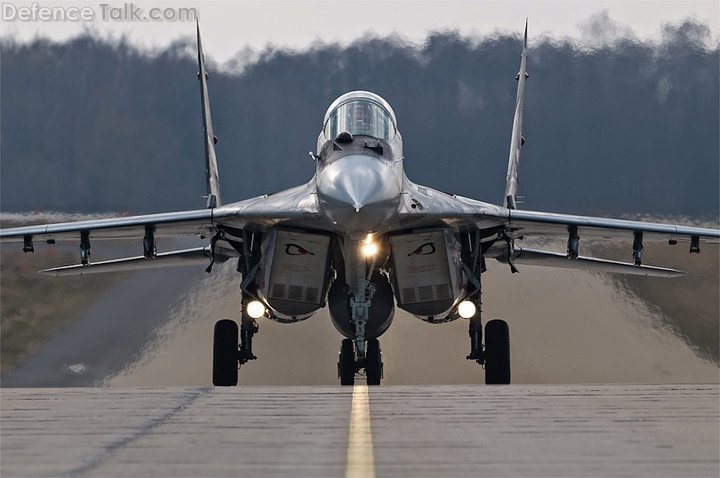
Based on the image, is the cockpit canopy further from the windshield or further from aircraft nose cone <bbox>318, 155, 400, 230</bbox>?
aircraft nose cone <bbox>318, 155, 400, 230</bbox>

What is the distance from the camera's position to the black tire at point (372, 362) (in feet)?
51.2

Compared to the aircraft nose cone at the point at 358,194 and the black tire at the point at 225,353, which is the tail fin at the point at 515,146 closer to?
the black tire at the point at 225,353

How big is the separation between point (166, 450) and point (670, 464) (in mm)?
2676

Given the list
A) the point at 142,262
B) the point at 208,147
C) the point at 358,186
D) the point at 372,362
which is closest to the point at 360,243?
the point at 358,186

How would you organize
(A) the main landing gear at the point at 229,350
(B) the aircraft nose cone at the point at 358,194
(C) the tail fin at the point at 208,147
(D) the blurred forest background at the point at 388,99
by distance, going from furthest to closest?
(D) the blurred forest background at the point at 388,99 → (C) the tail fin at the point at 208,147 → (A) the main landing gear at the point at 229,350 → (B) the aircraft nose cone at the point at 358,194

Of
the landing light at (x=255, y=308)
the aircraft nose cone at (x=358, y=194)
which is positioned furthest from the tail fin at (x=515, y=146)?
the aircraft nose cone at (x=358, y=194)

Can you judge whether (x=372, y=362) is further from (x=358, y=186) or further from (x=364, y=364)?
(x=358, y=186)

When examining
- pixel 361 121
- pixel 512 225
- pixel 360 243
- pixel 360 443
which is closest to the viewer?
pixel 360 443

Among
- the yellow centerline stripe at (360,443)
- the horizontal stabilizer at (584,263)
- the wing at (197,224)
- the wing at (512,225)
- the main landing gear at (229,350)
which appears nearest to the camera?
the yellow centerline stripe at (360,443)

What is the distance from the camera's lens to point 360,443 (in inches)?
302

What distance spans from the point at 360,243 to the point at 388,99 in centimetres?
852

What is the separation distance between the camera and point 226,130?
22.1 m

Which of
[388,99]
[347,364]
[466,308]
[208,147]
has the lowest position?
[347,364]

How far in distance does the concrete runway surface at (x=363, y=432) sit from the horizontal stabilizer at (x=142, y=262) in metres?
6.18
